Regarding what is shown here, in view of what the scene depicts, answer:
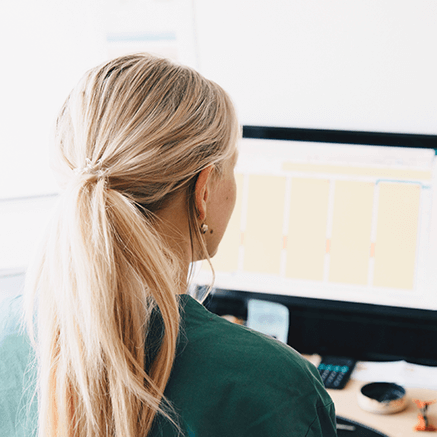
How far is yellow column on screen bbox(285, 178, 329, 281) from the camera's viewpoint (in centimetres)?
103

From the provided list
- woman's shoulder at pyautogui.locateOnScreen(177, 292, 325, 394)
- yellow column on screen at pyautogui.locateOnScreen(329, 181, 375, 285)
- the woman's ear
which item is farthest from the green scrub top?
yellow column on screen at pyautogui.locateOnScreen(329, 181, 375, 285)

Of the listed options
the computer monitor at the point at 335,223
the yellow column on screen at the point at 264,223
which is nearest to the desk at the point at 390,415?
the computer monitor at the point at 335,223

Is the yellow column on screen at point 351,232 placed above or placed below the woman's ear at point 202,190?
below

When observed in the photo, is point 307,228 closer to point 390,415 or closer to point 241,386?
point 390,415

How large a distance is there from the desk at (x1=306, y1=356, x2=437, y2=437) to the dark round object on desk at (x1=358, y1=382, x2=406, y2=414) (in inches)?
0.4

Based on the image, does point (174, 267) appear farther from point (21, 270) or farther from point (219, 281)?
point (21, 270)

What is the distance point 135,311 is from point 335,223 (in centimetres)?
62

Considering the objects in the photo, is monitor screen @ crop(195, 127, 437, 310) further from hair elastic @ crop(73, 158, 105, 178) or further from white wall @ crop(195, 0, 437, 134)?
hair elastic @ crop(73, 158, 105, 178)

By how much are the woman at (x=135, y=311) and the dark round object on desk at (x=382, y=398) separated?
1.11ft

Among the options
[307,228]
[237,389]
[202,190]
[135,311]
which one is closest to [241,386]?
[237,389]

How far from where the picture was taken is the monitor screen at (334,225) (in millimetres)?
970

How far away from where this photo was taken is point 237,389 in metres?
0.47

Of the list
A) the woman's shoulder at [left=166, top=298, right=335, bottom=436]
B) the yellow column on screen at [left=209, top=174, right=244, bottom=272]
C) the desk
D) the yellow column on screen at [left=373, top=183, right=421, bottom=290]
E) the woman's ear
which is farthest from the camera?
the yellow column on screen at [left=209, top=174, right=244, bottom=272]

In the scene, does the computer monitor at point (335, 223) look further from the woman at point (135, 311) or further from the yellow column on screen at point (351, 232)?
the woman at point (135, 311)
